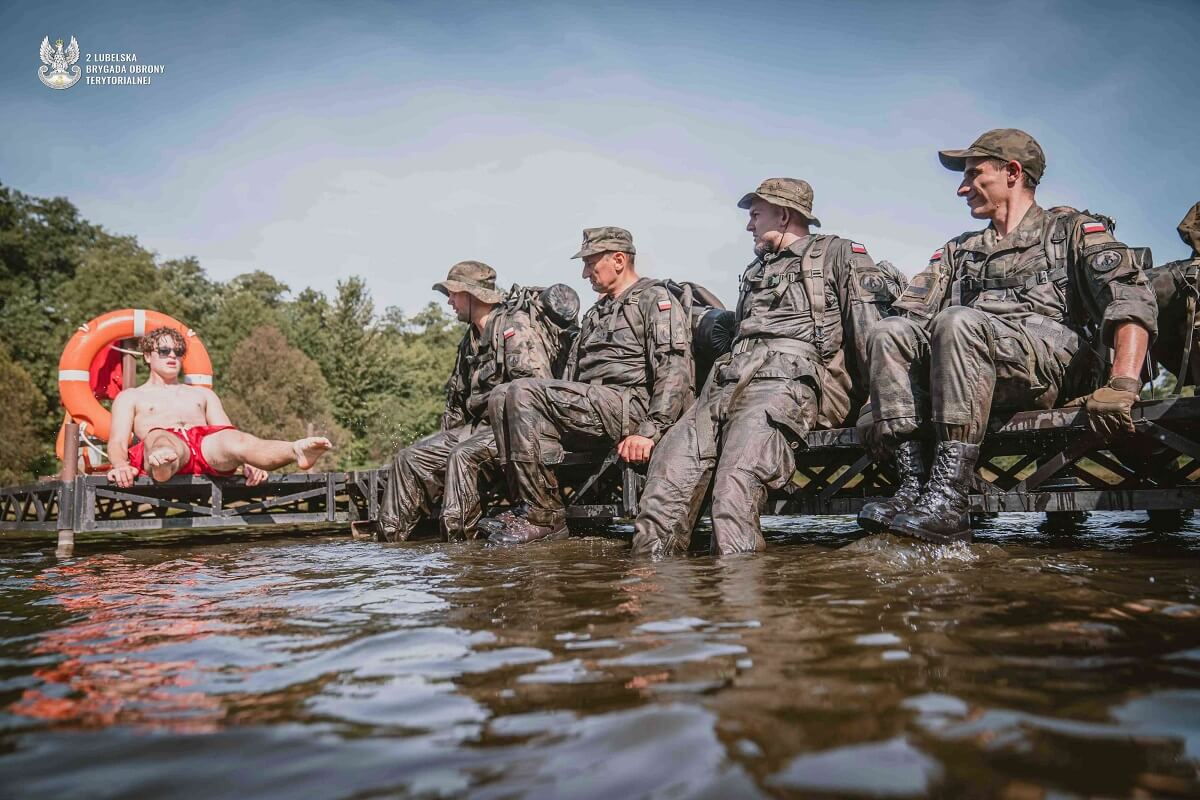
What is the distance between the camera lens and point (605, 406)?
5.65 m

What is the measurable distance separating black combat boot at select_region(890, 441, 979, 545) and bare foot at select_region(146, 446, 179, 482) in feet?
18.6

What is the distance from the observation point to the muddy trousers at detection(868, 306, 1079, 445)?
12.6ft

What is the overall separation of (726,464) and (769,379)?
667 millimetres

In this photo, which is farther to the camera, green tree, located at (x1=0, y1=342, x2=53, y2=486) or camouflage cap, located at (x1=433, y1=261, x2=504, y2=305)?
green tree, located at (x1=0, y1=342, x2=53, y2=486)

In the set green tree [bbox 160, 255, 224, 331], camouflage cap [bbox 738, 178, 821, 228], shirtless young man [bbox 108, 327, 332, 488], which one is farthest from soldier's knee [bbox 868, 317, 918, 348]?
green tree [bbox 160, 255, 224, 331]

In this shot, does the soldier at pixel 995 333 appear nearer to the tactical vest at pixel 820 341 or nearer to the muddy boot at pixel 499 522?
the tactical vest at pixel 820 341

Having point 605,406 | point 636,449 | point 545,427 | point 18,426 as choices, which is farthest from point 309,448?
point 18,426

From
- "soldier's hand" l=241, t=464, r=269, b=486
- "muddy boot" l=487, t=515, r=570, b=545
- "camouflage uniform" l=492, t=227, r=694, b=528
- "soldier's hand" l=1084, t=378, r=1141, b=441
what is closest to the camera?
"soldier's hand" l=1084, t=378, r=1141, b=441

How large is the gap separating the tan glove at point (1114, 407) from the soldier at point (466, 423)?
366 cm

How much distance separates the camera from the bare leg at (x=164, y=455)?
Result: 648 cm

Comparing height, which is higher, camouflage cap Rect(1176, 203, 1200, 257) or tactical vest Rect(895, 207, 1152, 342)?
camouflage cap Rect(1176, 203, 1200, 257)

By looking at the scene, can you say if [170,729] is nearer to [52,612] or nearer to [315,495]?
[52,612]

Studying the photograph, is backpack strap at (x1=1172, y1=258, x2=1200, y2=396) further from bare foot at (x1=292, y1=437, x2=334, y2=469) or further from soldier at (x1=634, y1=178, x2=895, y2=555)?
bare foot at (x1=292, y1=437, x2=334, y2=469)

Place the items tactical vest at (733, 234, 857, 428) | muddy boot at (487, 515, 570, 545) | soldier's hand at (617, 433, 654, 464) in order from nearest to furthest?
tactical vest at (733, 234, 857, 428)
soldier's hand at (617, 433, 654, 464)
muddy boot at (487, 515, 570, 545)
